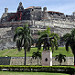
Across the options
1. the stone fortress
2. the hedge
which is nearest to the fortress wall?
the stone fortress

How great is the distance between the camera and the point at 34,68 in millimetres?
32156

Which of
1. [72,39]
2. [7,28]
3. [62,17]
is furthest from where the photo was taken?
[62,17]

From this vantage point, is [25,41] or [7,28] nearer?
[25,41]

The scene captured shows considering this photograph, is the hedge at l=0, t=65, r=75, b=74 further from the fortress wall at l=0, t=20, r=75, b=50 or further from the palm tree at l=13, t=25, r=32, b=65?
the fortress wall at l=0, t=20, r=75, b=50

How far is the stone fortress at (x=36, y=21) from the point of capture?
85.6 meters

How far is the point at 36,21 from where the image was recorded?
303ft

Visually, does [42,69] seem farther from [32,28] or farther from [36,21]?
[36,21]

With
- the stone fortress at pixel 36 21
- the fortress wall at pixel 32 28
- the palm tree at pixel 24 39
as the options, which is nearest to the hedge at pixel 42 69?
the palm tree at pixel 24 39

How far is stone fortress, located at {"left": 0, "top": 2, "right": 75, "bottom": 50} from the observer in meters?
85.6

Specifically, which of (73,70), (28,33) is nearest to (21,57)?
(28,33)

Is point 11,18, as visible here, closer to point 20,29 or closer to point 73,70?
point 20,29

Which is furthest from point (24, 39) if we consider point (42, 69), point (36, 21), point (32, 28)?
point (36, 21)

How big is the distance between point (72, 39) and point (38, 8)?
66061 millimetres

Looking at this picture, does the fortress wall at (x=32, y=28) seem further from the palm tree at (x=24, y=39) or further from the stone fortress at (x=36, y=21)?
the palm tree at (x=24, y=39)
